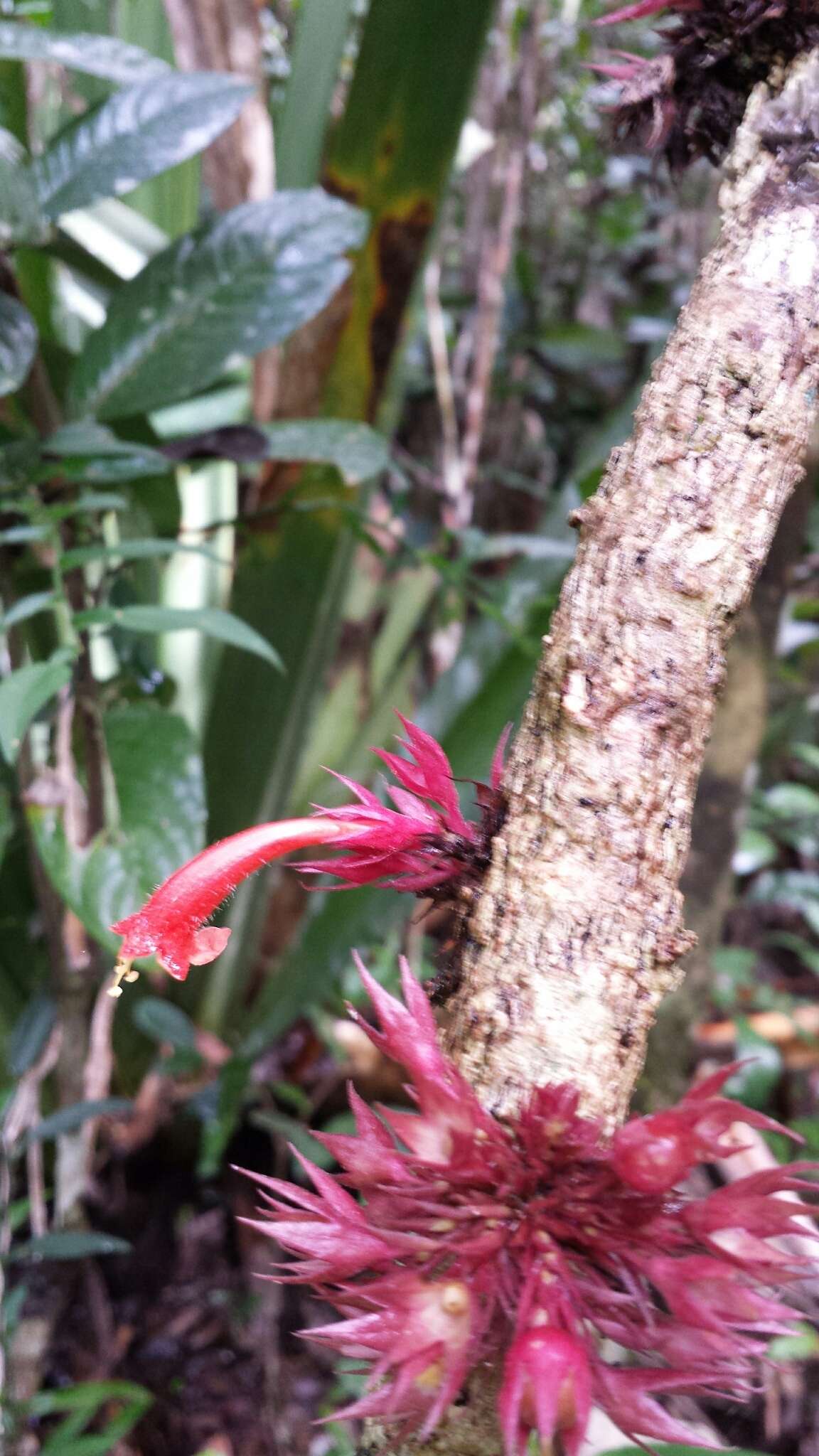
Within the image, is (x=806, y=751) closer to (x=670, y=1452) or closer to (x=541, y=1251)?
(x=670, y=1452)

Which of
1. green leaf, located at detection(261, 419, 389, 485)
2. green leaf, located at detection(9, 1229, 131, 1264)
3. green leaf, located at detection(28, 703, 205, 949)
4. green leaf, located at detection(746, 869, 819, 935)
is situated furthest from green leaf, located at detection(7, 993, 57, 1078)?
green leaf, located at detection(746, 869, 819, 935)

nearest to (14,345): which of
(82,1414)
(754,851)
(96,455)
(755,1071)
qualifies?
(96,455)

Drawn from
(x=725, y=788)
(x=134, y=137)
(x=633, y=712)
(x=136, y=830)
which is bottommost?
(x=725, y=788)

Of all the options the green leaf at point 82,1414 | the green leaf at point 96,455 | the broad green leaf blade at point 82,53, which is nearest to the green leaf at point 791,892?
the green leaf at point 82,1414

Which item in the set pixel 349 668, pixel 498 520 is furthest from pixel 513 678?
pixel 498 520

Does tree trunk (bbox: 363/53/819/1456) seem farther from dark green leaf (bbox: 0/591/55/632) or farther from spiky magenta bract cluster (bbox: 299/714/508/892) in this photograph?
dark green leaf (bbox: 0/591/55/632)
